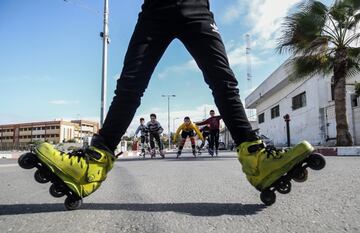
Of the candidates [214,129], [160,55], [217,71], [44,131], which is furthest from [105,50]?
[44,131]

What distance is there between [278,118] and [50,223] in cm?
3813

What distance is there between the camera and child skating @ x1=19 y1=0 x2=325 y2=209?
188cm

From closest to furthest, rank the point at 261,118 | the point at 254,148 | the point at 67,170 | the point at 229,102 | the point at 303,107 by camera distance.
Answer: the point at 67,170 < the point at 254,148 < the point at 229,102 < the point at 303,107 < the point at 261,118

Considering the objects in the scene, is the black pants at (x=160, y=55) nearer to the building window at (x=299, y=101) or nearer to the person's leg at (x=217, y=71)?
the person's leg at (x=217, y=71)

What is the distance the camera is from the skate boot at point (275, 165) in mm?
1814

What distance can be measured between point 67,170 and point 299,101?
1223 inches

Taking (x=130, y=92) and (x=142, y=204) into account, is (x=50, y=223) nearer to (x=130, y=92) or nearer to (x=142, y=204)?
(x=142, y=204)

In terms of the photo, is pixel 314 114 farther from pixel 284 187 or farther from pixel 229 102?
pixel 284 187

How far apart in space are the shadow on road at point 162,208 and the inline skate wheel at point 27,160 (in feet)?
0.87

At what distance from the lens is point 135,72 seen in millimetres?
2176

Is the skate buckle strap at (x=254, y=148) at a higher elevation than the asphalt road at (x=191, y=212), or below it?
higher

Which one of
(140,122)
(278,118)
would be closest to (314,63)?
(140,122)

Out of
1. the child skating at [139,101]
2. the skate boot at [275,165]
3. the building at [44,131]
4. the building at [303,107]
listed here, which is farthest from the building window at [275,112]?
the building at [44,131]

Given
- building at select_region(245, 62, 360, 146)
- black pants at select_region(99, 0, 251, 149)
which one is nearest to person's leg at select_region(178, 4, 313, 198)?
black pants at select_region(99, 0, 251, 149)
